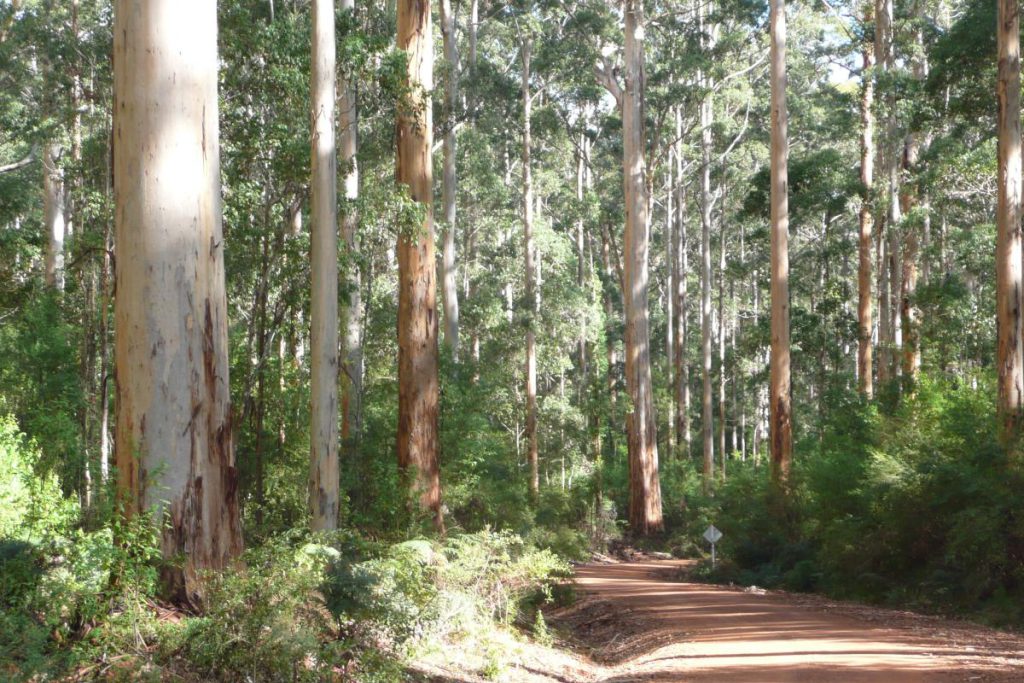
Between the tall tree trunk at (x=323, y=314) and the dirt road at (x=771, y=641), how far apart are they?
353cm

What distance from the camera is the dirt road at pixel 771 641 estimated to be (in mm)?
8328

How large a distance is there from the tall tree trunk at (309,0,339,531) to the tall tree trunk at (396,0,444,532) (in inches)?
113

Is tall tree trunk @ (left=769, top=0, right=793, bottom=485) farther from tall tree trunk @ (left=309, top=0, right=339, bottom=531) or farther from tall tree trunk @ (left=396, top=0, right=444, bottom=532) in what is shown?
tall tree trunk @ (left=309, top=0, right=339, bottom=531)

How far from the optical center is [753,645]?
10125mm

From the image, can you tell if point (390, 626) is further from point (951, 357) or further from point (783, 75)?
point (951, 357)

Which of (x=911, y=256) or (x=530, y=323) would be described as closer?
(x=911, y=256)

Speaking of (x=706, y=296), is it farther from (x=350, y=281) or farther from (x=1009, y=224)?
(x=350, y=281)

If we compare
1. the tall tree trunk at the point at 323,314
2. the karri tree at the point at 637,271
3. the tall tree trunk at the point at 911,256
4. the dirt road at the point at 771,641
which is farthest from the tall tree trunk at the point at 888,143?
the tall tree trunk at the point at 323,314

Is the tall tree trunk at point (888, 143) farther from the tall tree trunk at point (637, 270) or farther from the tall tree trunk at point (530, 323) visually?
the tall tree trunk at point (530, 323)

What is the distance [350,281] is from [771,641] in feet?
30.5

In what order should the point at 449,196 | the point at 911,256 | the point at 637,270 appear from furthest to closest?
the point at 449,196 → the point at 911,256 → the point at 637,270

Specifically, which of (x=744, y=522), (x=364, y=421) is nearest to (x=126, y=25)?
(x=364, y=421)

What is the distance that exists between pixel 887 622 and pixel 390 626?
6364 mm

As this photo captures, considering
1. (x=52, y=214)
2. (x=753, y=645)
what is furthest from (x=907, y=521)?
(x=52, y=214)
